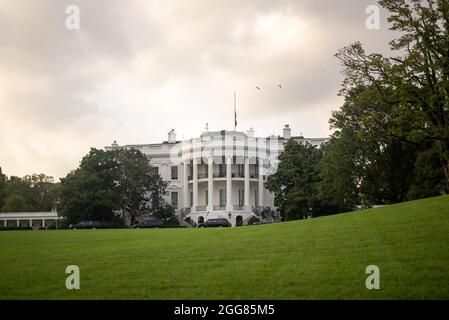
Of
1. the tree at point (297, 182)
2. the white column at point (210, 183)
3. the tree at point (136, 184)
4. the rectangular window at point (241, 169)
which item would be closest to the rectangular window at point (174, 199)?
the tree at point (136, 184)

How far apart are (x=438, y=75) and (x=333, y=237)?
58.4ft

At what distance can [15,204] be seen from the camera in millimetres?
82812

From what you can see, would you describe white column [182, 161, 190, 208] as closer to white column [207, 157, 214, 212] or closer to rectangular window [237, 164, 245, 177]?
white column [207, 157, 214, 212]

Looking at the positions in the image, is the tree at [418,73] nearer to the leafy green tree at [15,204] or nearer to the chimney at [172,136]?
the chimney at [172,136]

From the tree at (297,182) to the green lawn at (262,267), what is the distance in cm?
3457

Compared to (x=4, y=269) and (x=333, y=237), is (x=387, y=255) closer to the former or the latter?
(x=333, y=237)

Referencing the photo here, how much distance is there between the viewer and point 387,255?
1356cm

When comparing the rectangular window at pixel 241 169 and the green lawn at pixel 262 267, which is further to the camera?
the rectangular window at pixel 241 169

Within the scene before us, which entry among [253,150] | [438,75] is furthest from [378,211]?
[253,150]

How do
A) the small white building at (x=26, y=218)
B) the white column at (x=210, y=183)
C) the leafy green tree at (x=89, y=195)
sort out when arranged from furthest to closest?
1. the small white building at (x=26, y=218)
2. the white column at (x=210, y=183)
3. the leafy green tree at (x=89, y=195)

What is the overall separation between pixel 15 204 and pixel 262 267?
255 ft

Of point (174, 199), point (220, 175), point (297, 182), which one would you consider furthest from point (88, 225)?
point (297, 182)

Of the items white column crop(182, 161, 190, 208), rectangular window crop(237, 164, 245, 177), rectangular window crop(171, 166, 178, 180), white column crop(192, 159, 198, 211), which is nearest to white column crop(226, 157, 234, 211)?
rectangular window crop(237, 164, 245, 177)

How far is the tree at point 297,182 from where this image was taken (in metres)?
54.7
